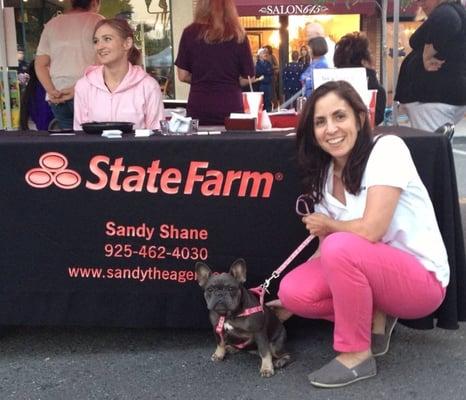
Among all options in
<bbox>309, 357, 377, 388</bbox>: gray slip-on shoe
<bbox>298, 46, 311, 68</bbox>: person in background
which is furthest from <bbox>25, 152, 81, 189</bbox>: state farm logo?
<bbox>298, 46, 311, 68</bbox>: person in background

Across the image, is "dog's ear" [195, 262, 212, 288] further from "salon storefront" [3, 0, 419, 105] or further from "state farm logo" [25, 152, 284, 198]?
"salon storefront" [3, 0, 419, 105]

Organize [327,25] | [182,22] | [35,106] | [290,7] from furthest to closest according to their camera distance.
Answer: [327,25], [290,7], [182,22], [35,106]

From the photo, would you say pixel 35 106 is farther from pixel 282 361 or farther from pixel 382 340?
pixel 382 340

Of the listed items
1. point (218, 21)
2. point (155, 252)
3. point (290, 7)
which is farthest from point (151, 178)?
point (290, 7)

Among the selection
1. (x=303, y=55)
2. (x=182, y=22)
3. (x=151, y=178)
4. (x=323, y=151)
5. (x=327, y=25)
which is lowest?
(x=151, y=178)

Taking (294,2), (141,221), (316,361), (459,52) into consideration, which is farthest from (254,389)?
(294,2)

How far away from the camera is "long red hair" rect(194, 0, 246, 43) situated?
378cm

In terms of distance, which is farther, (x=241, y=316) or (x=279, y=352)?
(x=279, y=352)

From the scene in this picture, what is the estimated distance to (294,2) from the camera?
498 inches

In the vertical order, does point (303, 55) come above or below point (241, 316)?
above

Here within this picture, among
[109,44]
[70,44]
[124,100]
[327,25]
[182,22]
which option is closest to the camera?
[109,44]

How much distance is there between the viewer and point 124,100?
3.45 metres

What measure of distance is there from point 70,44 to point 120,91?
112cm

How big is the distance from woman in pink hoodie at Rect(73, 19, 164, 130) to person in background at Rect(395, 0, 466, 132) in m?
2.03
